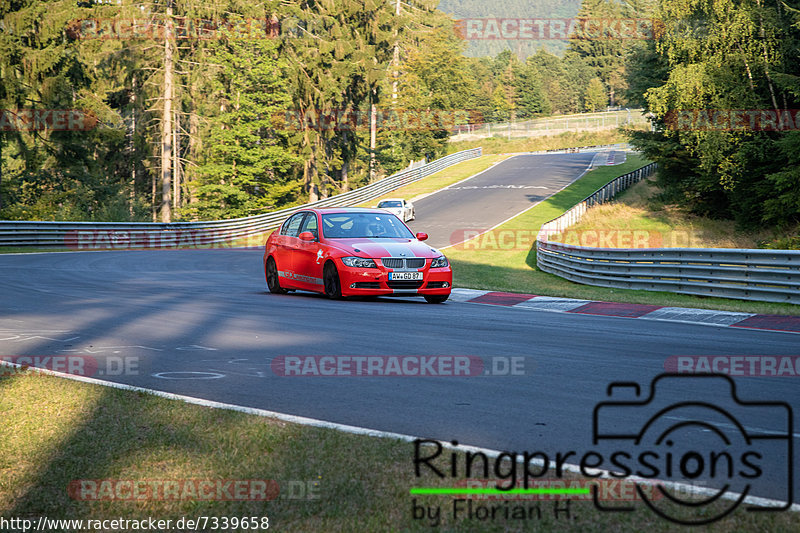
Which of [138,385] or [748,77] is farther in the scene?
[748,77]

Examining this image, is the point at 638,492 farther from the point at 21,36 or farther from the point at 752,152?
the point at 21,36

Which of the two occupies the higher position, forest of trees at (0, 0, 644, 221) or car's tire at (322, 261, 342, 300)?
forest of trees at (0, 0, 644, 221)

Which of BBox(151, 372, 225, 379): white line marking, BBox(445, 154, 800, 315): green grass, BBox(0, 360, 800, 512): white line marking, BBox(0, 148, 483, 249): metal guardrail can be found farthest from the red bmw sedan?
BBox(0, 148, 483, 249): metal guardrail

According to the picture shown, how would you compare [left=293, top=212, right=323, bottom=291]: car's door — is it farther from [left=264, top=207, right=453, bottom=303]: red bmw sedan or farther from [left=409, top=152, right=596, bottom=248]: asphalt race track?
[left=409, top=152, right=596, bottom=248]: asphalt race track

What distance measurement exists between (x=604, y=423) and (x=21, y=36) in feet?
134

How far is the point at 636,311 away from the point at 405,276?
3.79 metres

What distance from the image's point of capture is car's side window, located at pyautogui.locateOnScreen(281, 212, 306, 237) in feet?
52.3

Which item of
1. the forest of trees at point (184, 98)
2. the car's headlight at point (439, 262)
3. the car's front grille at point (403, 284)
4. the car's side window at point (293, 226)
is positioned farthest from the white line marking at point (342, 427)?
the forest of trees at point (184, 98)

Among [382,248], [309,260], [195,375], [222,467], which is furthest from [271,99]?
[222,467]

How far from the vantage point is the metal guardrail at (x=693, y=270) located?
48.2ft

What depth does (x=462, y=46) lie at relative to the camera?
12306 cm

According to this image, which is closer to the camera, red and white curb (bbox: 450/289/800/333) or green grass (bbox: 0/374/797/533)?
green grass (bbox: 0/374/797/533)

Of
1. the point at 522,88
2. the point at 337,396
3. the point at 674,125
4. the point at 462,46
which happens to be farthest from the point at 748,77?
the point at 522,88

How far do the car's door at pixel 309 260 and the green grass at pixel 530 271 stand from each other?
4.58 metres
